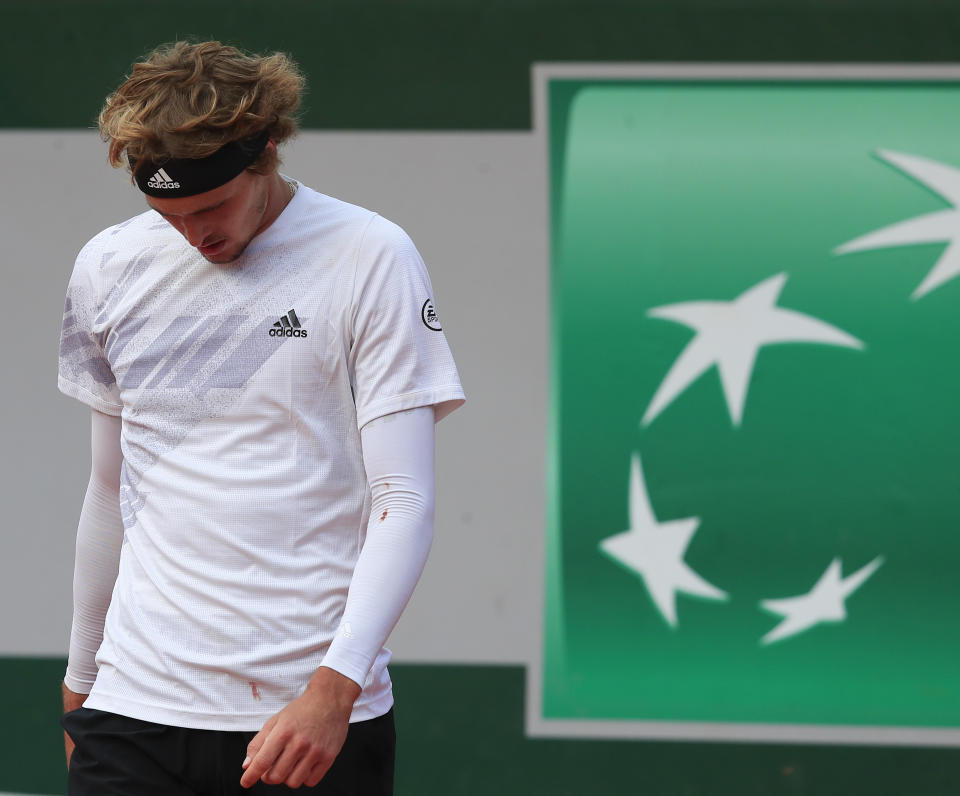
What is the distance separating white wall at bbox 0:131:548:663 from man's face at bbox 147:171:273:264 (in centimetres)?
192

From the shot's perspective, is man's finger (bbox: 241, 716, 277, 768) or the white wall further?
the white wall

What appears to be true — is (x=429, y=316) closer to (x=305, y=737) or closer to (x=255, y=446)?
(x=255, y=446)

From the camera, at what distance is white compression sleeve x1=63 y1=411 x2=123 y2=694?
192cm

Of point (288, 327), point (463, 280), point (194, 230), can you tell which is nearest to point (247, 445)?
point (288, 327)

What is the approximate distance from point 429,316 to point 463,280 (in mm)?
1937

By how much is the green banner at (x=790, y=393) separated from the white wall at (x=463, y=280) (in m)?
0.24

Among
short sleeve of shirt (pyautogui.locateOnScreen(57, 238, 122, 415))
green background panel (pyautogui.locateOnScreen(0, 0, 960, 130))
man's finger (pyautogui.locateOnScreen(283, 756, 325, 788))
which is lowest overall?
man's finger (pyautogui.locateOnScreen(283, 756, 325, 788))

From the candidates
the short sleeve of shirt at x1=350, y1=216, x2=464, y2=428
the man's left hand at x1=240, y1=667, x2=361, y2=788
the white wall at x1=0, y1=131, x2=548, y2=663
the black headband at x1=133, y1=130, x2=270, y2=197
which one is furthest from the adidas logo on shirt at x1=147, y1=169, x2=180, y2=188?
the white wall at x1=0, y1=131, x2=548, y2=663

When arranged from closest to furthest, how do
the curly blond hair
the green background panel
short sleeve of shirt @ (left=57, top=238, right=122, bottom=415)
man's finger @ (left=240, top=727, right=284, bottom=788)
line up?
man's finger @ (left=240, top=727, right=284, bottom=788) → the curly blond hair → short sleeve of shirt @ (left=57, top=238, right=122, bottom=415) → the green background panel

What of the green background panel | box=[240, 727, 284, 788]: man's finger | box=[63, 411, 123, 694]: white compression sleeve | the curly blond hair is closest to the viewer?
box=[240, 727, 284, 788]: man's finger

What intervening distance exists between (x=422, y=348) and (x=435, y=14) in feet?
7.29

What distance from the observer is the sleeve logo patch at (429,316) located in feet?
5.60

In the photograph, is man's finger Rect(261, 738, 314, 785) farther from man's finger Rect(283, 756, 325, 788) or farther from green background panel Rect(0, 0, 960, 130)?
green background panel Rect(0, 0, 960, 130)

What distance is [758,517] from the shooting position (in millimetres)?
3574
